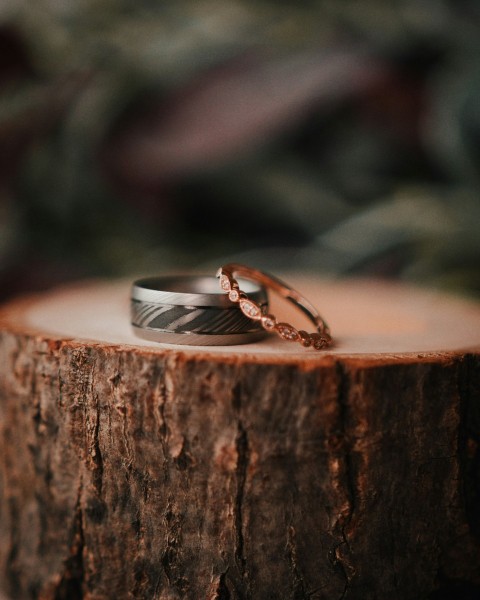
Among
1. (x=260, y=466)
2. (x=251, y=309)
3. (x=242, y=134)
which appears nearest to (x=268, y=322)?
(x=251, y=309)

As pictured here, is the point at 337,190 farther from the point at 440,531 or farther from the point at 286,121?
the point at 440,531

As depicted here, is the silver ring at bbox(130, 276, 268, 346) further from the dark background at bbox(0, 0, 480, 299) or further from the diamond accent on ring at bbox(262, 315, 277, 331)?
the dark background at bbox(0, 0, 480, 299)

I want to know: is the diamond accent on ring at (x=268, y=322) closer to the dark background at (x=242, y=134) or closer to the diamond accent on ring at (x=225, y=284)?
the diamond accent on ring at (x=225, y=284)

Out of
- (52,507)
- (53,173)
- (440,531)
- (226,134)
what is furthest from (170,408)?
(53,173)

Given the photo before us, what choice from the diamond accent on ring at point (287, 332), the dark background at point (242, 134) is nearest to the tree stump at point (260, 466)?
the diamond accent on ring at point (287, 332)

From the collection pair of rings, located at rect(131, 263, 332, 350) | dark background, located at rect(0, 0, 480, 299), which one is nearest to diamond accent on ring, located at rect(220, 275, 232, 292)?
pair of rings, located at rect(131, 263, 332, 350)

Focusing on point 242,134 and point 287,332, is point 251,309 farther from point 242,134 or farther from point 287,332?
point 242,134
